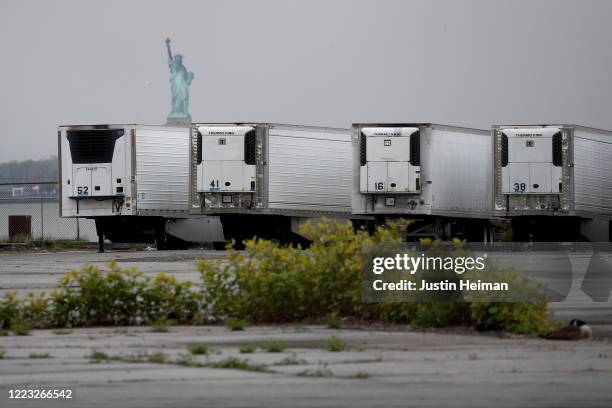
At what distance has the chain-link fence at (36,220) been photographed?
60.8 meters

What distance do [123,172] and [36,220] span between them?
151 feet

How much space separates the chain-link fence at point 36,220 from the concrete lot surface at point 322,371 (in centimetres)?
4084

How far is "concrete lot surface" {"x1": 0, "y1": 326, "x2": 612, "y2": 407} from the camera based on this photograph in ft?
35.2

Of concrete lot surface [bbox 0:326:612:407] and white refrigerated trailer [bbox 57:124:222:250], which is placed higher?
white refrigerated trailer [bbox 57:124:222:250]

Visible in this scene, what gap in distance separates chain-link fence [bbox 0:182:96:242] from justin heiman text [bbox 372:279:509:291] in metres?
39.8

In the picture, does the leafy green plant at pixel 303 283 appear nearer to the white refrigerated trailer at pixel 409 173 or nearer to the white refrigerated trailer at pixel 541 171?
the white refrigerated trailer at pixel 409 173

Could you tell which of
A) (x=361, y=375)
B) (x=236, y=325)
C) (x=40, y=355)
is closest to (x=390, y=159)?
(x=236, y=325)

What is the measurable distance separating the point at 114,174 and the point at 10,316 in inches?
1032

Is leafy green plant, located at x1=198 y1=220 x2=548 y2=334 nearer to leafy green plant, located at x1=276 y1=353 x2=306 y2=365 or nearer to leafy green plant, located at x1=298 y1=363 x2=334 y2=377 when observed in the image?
leafy green plant, located at x1=276 y1=353 x2=306 y2=365

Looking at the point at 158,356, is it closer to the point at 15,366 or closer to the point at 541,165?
the point at 15,366

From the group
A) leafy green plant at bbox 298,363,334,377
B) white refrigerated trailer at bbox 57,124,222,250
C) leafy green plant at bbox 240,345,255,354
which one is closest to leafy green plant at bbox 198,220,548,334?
leafy green plant at bbox 240,345,255,354

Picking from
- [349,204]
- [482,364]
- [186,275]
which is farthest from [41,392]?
[349,204]

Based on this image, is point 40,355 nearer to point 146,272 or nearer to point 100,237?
point 146,272

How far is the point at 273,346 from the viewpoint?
13773mm
